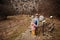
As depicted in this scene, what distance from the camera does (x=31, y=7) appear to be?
862cm

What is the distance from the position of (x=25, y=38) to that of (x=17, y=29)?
83 centimetres

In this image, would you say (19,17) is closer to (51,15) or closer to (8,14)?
(8,14)

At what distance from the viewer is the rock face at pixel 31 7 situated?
28.0 feet

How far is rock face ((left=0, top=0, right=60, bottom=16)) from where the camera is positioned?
8.54 meters

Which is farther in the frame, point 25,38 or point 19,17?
point 19,17

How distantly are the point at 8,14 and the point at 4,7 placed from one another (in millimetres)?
490

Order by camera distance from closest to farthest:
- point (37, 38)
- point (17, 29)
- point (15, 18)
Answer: point (37, 38), point (17, 29), point (15, 18)

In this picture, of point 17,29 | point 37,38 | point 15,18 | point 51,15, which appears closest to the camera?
point 37,38

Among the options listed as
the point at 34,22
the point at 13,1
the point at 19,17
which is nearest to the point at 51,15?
the point at 19,17

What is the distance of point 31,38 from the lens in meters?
5.81

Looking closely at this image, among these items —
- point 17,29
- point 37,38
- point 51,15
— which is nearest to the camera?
point 37,38

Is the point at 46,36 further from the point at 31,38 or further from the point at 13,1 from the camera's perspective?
the point at 13,1

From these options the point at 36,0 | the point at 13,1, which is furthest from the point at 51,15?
the point at 13,1

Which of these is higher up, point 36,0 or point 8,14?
point 36,0
